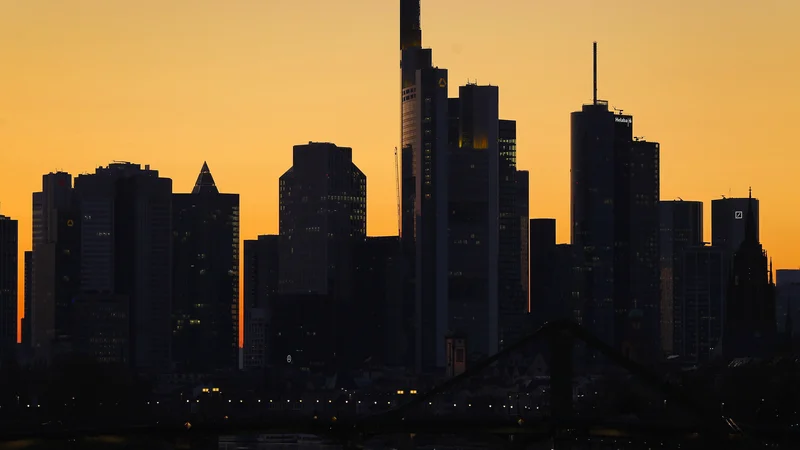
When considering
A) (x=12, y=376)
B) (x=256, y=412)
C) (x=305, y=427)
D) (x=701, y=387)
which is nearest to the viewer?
(x=305, y=427)

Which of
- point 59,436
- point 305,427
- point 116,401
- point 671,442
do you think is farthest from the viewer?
point 116,401

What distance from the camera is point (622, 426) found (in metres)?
91.0

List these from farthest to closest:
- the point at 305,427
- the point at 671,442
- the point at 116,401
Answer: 1. the point at 116,401
2. the point at 671,442
3. the point at 305,427

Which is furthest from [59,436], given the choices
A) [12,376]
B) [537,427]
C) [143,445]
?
[12,376]

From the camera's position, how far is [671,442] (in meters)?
120

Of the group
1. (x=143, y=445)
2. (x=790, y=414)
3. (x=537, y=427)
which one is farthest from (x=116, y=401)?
(x=537, y=427)

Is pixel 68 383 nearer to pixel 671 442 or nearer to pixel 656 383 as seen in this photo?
pixel 671 442

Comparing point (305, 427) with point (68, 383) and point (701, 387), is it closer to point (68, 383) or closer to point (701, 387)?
point (701, 387)

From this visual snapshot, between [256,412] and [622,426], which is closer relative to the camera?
[622,426]

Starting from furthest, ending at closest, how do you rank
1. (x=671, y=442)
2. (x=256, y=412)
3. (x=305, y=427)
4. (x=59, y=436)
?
(x=256, y=412), (x=671, y=442), (x=305, y=427), (x=59, y=436)

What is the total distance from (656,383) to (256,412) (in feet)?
342

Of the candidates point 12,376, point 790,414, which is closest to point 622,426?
point 790,414

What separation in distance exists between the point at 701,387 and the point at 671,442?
21049 mm

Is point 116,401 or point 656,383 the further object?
point 116,401
